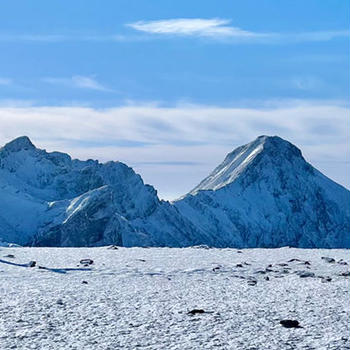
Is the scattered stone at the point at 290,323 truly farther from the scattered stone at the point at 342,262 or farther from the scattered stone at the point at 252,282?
the scattered stone at the point at 342,262

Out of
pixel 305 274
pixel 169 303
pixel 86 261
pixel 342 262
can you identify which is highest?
pixel 342 262

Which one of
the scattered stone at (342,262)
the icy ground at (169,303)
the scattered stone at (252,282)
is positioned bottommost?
the icy ground at (169,303)

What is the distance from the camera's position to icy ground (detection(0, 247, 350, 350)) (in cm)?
1759

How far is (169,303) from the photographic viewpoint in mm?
22266

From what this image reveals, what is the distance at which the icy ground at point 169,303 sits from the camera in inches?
693

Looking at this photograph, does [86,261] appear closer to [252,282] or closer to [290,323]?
[252,282]

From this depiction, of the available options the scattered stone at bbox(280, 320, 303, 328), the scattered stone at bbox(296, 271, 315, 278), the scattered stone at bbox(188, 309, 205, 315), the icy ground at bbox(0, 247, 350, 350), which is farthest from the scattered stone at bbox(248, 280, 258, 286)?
the scattered stone at bbox(280, 320, 303, 328)

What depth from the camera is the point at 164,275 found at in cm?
2947

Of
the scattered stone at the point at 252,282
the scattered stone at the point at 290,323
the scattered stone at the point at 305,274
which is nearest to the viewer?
the scattered stone at the point at 290,323

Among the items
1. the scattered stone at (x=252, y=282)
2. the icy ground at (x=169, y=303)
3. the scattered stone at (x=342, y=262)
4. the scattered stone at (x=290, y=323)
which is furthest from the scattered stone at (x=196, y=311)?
the scattered stone at (x=342, y=262)

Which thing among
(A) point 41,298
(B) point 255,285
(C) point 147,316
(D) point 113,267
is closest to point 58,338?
(C) point 147,316

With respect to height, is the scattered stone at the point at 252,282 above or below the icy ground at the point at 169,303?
above

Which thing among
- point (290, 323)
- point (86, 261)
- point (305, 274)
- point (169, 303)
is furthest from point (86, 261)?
point (290, 323)

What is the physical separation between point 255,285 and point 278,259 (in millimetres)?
10695
